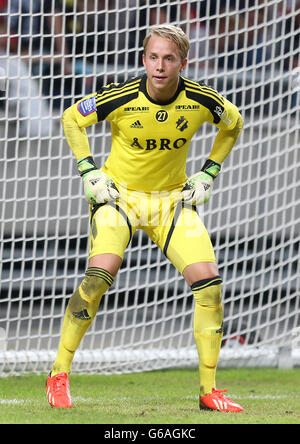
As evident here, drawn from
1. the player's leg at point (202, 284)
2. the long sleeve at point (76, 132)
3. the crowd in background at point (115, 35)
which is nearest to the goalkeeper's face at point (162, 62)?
the long sleeve at point (76, 132)

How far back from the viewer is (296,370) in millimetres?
6152

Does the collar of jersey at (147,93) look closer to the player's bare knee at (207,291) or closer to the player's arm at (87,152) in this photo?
the player's arm at (87,152)

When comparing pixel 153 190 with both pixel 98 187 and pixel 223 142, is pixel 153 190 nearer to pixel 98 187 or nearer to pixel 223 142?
pixel 98 187

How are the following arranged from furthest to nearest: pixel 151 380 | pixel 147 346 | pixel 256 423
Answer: pixel 147 346 < pixel 151 380 < pixel 256 423

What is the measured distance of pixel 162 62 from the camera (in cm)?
393

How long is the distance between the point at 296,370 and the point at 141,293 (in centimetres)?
149

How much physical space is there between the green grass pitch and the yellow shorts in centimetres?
75

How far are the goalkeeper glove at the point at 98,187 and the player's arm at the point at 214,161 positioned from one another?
37cm

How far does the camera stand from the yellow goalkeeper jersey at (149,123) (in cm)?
409

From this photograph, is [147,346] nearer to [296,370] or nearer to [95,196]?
[296,370]

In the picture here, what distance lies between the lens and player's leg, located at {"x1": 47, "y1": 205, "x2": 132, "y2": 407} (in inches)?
159

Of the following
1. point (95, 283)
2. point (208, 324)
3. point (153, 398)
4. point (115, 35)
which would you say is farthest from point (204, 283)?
point (115, 35)

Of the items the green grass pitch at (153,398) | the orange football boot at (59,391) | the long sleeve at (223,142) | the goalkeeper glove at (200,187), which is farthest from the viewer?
the long sleeve at (223,142)
